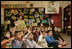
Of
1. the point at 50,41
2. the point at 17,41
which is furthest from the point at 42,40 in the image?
the point at 17,41

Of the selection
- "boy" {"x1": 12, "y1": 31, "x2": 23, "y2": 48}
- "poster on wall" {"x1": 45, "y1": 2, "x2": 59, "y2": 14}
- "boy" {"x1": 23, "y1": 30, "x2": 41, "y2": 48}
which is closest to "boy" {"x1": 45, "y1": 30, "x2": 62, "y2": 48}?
"boy" {"x1": 23, "y1": 30, "x2": 41, "y2": 48}

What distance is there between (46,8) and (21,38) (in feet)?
2.16

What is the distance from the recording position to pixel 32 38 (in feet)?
5.77

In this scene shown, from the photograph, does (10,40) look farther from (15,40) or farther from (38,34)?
(38,34)

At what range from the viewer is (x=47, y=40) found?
183 centimetres

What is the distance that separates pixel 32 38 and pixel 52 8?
61 cm

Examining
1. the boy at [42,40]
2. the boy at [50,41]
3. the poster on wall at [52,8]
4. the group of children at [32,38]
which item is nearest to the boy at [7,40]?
the group of children at [32,38]

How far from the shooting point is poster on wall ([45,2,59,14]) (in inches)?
70.4

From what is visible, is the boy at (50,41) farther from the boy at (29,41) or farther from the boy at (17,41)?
the boy at (17,41)

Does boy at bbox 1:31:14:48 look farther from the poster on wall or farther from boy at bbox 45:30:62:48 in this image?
the poster on wall

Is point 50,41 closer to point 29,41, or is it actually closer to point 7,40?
point 29,41

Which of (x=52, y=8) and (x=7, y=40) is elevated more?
(x=52, y=8)

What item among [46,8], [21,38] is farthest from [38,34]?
[46,8]

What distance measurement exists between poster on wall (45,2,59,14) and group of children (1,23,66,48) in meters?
0.27
